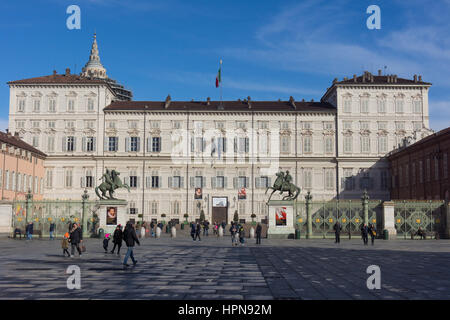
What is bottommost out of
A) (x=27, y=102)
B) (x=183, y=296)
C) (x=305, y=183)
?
(x=183, y=296)

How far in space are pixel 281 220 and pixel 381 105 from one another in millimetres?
30800

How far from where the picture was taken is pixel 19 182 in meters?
50.9

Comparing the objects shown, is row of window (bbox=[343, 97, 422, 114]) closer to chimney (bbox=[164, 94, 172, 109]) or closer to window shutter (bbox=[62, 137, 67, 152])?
chimney (bbox=[164, 94, 172, 109])

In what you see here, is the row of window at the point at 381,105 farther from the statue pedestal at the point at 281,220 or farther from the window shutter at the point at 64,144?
the window shutter at the point at 64,144

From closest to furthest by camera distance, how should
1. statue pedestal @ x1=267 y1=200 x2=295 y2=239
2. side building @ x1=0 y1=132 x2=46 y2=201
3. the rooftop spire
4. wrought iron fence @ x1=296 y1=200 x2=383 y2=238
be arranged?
wrought iron fence @ x1=296 y1=200 x2=383 y2=238 < statue pedestal @ x1=267 y1=200 x2=295 y2=239 < side building @ x1=0 y1=132 x2=46 y2=201 < the rooftop spire

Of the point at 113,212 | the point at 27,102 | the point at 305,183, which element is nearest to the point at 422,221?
the point at 113,212

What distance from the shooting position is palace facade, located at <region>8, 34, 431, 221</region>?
57594 millimetres

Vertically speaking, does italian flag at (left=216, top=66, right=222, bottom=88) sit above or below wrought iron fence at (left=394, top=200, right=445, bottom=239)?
above

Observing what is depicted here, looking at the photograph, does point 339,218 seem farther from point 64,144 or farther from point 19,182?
point 64,144

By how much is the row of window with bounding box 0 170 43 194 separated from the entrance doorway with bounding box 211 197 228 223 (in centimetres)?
2032

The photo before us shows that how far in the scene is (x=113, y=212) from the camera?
1277 inches

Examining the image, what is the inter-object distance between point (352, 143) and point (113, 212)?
34.6m

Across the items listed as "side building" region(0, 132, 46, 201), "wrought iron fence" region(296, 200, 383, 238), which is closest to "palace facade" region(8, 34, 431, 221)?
"side building" region(0, 132, 46, 201)
